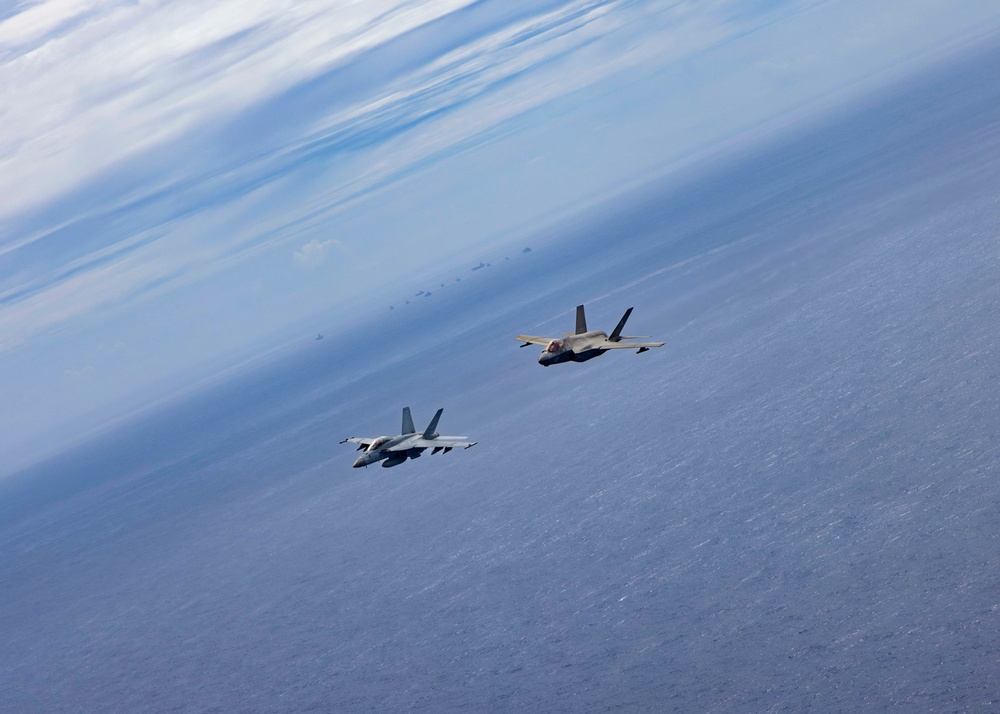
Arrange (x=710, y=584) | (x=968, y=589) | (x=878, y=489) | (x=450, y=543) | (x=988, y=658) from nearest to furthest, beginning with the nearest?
1. (x=988, y=658)
2. (x=968, y=589)
3. (x=710, y=584)
4. (x=878, y=489)
5. (x=450, y=543)

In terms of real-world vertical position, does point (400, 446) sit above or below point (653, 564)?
above

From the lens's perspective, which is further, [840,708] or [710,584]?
[710,584]

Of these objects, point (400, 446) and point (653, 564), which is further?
point (653, 564)

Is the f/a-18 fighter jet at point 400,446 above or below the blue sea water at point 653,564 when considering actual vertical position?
above

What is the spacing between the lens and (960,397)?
419 feet

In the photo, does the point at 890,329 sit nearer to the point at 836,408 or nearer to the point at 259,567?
the point at 836,408

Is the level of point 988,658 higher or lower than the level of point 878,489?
lower

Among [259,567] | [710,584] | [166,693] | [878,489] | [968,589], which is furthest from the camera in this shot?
[259,567]

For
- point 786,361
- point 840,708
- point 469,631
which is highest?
point 786,361

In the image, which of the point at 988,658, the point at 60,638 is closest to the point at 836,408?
the point at 988,658

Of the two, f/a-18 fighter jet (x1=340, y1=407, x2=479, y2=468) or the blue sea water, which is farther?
f/a-18 fighter jet (x1=340, y1=407, x2=479, y2=468)

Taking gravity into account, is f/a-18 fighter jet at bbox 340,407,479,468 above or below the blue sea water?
above

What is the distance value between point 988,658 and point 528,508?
7701 centimetres

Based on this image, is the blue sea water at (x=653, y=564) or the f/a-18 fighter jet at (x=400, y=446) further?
the f/a-18 fighter jet at (x=400, y=446)
